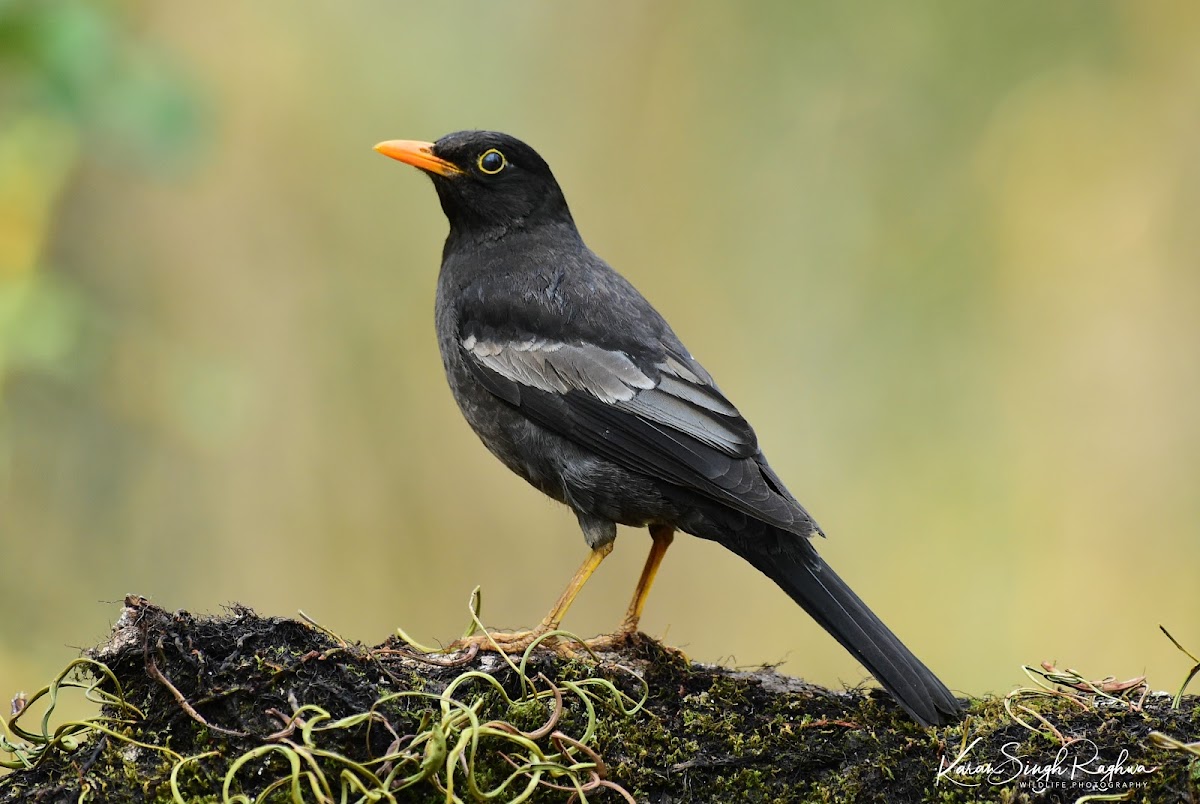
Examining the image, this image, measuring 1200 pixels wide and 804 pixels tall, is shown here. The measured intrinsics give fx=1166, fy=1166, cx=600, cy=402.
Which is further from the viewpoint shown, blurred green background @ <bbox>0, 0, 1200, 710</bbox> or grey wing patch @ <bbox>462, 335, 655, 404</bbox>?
blurred green background @ <bbox>0, 0, 1200, 710</bbox>

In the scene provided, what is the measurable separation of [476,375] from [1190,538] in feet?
17.9

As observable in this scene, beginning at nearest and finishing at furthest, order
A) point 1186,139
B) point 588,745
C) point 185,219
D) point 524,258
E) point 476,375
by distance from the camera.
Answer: point 588,745
point 476,375
point 524,258
point 185,219
point 1186,139

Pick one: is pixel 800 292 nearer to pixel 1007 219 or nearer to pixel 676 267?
pixel 676 267

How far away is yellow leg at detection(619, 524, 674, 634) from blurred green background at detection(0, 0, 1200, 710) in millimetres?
2824

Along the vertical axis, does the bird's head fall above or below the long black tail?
above

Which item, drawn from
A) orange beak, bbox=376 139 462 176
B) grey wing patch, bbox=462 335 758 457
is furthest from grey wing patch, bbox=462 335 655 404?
orange beak, bbox=376 139 462 176

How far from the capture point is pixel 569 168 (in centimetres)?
867

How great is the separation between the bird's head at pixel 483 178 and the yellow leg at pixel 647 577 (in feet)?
5.95

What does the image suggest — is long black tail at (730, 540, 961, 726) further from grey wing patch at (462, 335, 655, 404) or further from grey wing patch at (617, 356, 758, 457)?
grey wing patch at (462, 335, 655, 404)

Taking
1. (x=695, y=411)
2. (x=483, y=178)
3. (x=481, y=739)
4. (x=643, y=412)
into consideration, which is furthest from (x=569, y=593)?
(x=483, y=178)

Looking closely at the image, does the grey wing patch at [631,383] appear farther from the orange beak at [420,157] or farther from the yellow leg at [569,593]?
the orange beak at [420,157]

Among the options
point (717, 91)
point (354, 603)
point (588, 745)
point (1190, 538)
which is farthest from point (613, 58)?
point (588, 745)

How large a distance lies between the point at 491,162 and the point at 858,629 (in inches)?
122

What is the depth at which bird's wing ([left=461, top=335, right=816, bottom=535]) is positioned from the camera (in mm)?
4527
